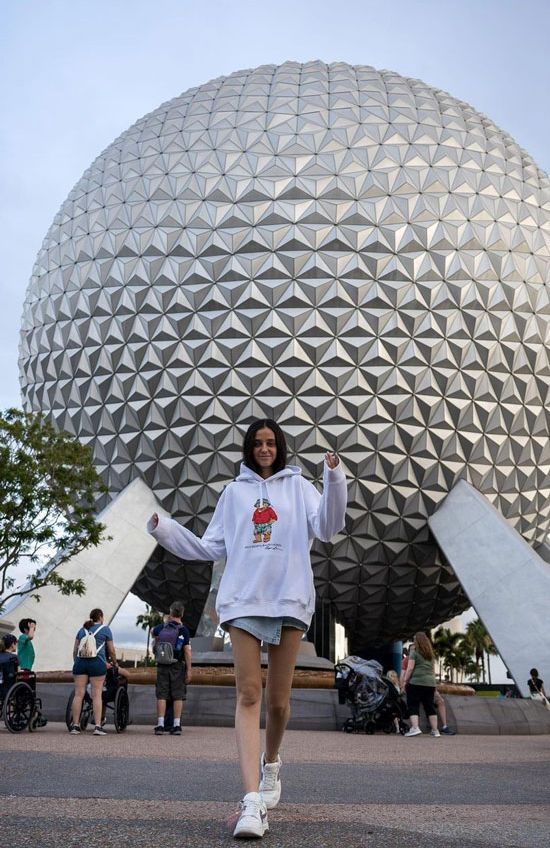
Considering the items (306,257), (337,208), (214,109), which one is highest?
(214,109)

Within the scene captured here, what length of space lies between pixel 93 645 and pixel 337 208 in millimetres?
13348

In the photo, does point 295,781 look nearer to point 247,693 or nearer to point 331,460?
point 247,693

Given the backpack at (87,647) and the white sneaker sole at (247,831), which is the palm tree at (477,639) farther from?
the white sneaker sole at (247,831)

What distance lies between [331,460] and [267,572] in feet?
1.82

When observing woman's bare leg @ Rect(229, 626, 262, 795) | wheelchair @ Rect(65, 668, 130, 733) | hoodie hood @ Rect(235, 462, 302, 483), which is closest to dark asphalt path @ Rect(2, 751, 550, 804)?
woman's bare leg @ Rect(229, 626, 262, 795)

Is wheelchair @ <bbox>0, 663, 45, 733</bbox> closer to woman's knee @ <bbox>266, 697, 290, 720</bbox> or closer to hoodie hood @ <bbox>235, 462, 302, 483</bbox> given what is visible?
woman's knee @ <bbox>266, 697, 290, 720</bbox>

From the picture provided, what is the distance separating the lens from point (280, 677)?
3.62 meters

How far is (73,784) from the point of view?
4316 mm

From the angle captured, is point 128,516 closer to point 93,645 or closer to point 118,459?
point 118,459

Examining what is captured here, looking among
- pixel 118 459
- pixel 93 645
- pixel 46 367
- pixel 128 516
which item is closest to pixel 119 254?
pixel 46 367

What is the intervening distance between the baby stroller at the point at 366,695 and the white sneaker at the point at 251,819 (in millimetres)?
9091

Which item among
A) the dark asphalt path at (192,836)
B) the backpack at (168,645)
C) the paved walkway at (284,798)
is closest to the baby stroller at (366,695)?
the backpack at (168,645)

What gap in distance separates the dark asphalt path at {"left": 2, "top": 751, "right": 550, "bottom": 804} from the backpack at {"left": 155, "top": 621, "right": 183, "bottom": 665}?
3.54m

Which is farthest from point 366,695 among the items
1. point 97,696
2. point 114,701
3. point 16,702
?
point 16,702
